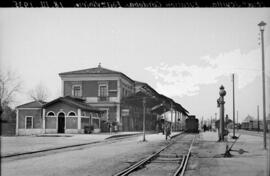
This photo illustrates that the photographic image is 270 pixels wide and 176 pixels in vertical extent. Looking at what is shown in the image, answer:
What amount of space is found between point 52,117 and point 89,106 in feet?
20.5

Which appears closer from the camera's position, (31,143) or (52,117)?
(31,143)

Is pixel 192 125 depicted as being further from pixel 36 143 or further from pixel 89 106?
pixel 36 143

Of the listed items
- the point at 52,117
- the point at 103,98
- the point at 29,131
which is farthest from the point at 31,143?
the point at 103,98

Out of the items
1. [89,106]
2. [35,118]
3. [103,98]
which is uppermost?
[103,98]

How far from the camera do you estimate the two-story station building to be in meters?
39.1

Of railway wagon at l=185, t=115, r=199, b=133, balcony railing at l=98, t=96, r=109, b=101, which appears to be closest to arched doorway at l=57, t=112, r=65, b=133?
balcony railing at l=98, t=96, r=109, b=101

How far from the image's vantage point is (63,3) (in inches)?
161

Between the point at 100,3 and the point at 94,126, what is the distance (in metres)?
39.9

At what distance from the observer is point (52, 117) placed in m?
39.5

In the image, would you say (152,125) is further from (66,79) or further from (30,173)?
(30,173)

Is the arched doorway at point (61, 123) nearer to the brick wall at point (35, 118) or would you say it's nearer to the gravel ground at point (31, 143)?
the brick wall at point (35, 118)

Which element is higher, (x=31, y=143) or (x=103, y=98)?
(x=103, y=98)

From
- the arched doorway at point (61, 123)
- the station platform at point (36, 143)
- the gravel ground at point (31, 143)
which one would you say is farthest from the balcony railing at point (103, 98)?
the gravel ground at point (31, 143)

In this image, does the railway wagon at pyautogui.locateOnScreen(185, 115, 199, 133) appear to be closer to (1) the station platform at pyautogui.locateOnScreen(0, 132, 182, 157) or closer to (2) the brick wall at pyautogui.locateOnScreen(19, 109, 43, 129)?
(2) the brick wall at pyautogui.locateOnScreen(19, 109, 43, 129)
